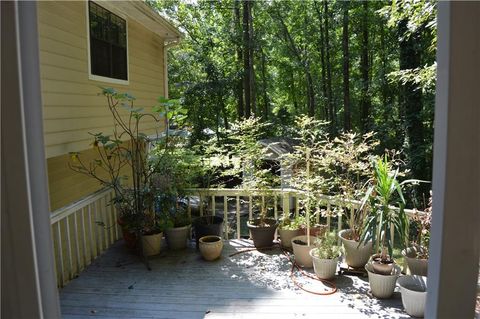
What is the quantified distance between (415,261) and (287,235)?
161 cm

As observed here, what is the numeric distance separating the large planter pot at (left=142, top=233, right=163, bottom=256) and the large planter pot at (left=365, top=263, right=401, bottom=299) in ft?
8.38

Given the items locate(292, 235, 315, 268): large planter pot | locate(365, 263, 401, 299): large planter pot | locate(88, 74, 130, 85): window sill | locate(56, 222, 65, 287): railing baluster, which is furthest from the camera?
locate(88, 74, 130, 85): window sill

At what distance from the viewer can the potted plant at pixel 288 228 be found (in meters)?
4.77

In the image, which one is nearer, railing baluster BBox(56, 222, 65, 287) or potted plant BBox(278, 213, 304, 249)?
railing baluster BBox(56, 222, 65, 287)

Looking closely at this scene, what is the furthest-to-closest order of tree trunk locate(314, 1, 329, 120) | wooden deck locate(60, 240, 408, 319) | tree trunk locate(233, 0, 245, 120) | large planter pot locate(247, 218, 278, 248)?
tree trunk locate(314, 1, 329, 120)
tree trunk locate(233, 0, 245, 120)
large planter pot locate(247, 218, 278, 248)
wooden deck locate(60, 240, 408, 319)

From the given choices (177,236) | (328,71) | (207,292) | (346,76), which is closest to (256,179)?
(177,236)

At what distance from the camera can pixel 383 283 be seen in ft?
11.6

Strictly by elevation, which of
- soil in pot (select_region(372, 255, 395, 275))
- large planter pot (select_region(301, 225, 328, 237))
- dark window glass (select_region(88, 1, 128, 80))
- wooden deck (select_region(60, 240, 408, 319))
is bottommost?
wooden deck (select_region(60, 240, 408, 319))

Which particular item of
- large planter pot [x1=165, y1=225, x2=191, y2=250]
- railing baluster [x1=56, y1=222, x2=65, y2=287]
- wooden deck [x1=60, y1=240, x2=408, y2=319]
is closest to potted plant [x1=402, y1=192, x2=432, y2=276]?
wooden deck [x1=60, y1=240, x2=408, y2=319]

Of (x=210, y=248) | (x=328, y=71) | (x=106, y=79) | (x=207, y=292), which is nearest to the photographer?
(x=207, y=292)

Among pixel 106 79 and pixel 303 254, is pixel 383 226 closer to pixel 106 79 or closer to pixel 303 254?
pixel 303 254

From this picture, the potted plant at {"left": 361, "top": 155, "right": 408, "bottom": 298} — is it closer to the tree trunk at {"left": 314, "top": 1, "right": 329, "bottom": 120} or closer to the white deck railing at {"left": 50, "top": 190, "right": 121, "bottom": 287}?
the white deck railing at {"left": 50, "top": 190, "right": 121, "bottom": 287}

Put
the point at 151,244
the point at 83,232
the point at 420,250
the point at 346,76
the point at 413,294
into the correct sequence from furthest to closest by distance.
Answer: the point at 346,76 < the point at 151,244 < the point at 83,232 < the point at 420,250 < the point at 413,294

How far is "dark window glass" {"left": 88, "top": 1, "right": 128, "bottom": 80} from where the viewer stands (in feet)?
17.2
